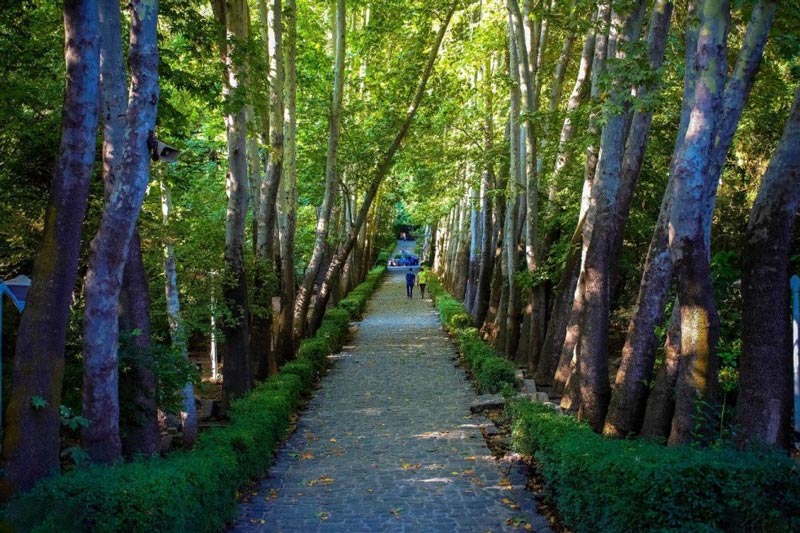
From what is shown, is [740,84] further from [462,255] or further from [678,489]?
[462,255]

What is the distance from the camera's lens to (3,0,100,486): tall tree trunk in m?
6.57

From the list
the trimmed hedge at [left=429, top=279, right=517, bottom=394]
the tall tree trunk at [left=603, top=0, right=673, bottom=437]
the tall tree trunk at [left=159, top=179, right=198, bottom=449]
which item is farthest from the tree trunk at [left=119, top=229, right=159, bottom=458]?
the trimmed hedge at [left=429, top=279, right=517, bottom=394]

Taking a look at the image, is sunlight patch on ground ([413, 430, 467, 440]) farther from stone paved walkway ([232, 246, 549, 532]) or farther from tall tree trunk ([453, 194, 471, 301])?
tall tree trunk ([453, 194, 471, 301])

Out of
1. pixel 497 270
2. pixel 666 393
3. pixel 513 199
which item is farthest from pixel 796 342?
pixel 497 270

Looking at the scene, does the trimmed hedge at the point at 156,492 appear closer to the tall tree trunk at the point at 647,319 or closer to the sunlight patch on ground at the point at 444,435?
the sunlight patch on ground at the point at 444,435

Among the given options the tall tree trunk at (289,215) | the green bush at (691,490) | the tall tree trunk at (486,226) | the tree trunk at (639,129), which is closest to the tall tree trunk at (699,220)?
the green bush at (691,490)

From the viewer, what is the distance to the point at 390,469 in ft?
34.9

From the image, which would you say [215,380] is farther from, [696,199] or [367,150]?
[696,199]

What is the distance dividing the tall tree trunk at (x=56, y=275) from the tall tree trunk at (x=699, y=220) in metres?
5.09

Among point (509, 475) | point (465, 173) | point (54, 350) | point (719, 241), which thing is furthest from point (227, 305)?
point (465, 173)

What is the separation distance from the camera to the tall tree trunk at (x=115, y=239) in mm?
6871

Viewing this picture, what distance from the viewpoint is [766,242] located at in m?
6.87

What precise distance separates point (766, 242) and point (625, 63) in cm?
323

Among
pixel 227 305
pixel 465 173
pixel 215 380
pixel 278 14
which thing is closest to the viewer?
pixel 227 305
